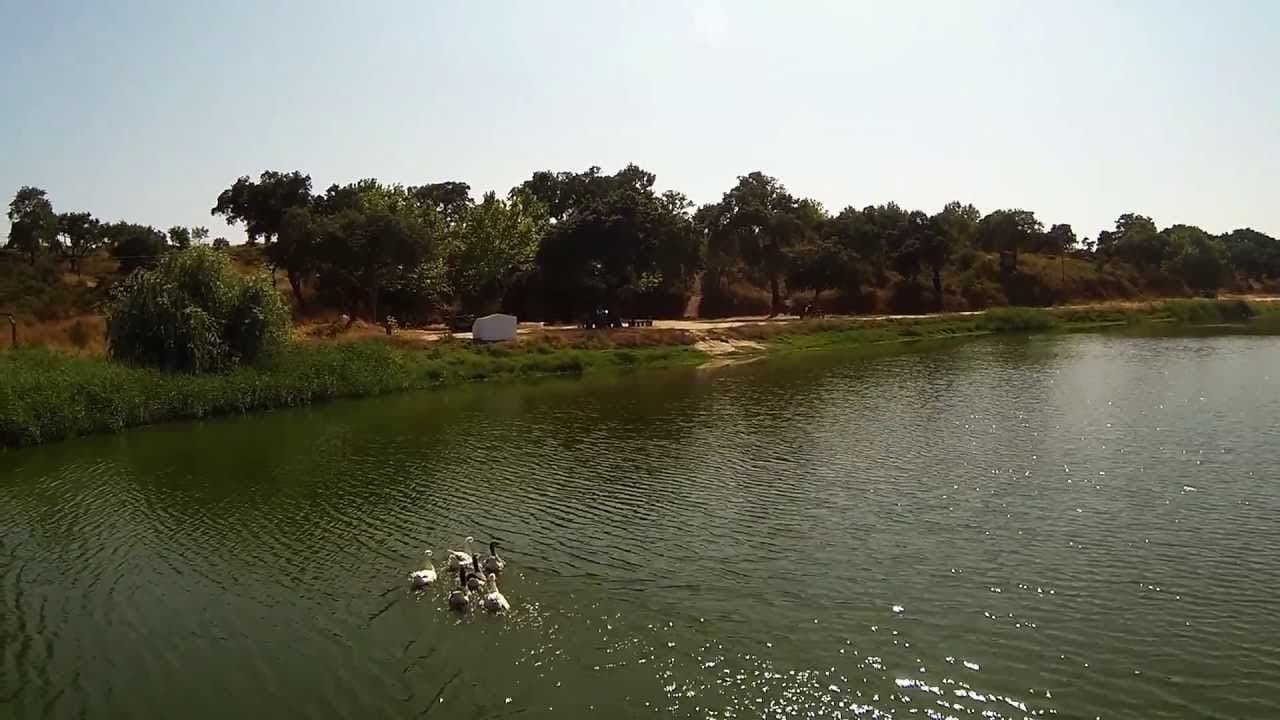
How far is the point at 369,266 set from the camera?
279 ft

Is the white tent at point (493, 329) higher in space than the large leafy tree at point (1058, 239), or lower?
lower

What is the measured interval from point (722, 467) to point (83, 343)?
176 ft

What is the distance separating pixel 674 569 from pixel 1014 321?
96518mm

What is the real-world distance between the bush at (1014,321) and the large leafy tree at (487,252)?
2203 inches

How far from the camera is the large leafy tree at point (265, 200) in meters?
103

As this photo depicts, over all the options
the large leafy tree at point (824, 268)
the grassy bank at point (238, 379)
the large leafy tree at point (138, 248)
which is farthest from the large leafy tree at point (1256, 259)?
the large leafy tree at point (138, 248)

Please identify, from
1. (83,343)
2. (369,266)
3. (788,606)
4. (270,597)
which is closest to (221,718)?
(270,597)

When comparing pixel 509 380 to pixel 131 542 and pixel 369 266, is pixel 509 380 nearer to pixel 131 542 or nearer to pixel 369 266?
pixel 369 266

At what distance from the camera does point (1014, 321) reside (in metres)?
108

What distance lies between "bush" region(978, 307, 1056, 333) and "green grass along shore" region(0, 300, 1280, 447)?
0.86ft

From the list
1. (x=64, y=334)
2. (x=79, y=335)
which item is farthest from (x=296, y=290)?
(x=64, y=334)

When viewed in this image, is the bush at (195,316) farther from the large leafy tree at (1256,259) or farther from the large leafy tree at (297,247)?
the large leafy tree at (1256,259)

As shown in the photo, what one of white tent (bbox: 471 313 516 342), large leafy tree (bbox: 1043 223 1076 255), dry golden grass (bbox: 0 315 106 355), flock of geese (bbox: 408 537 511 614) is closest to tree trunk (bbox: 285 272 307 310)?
dry golden grass (bbox: 0 315 106 355)

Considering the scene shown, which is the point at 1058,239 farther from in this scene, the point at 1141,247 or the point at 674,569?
the point at 674,569
